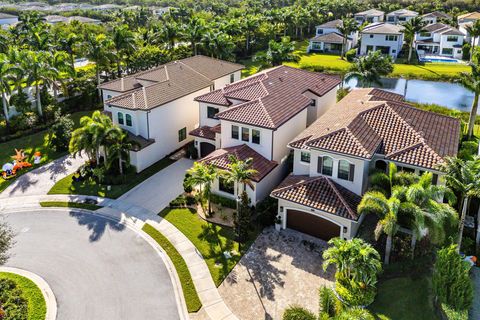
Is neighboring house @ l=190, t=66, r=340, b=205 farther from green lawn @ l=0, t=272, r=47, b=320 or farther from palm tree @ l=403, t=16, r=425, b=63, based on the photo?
palm tree @ l=403, t=16, r=425, b=63

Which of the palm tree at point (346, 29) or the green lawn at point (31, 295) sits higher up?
the palm tree at point (346, 29)

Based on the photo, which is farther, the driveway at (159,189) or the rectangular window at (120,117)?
the rectangular window at (120,117)

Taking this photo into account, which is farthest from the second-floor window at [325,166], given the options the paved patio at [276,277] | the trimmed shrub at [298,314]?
the trimmed shrub at [298,314]

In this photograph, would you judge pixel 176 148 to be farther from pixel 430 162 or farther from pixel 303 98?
pixel 430 162

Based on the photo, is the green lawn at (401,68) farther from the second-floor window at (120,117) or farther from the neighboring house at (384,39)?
the second-floor window at (120,117)

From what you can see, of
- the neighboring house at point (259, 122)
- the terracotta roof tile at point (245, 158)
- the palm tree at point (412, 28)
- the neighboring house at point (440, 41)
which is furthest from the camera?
the neighboring house at point (440, 41)

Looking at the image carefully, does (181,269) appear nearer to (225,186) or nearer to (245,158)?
(225,186)

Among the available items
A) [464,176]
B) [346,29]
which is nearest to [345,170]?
[464,176]
